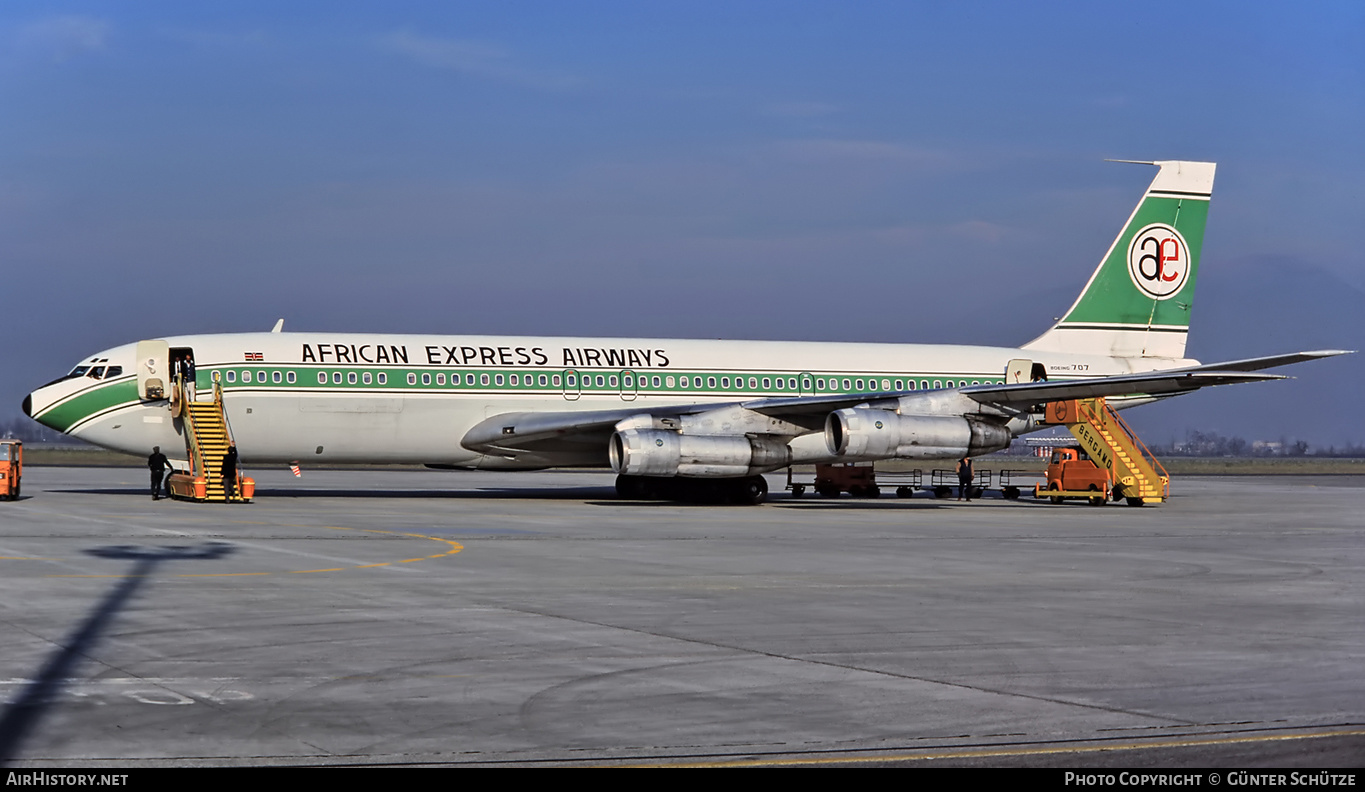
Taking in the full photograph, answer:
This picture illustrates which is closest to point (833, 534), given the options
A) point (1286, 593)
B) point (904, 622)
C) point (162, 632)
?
point (1286, 593)

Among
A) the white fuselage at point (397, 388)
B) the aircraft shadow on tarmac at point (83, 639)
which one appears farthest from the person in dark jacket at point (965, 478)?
the aircraft shadow on tarmac at point (83, 639)

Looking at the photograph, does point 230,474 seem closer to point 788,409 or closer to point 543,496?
point 543,496

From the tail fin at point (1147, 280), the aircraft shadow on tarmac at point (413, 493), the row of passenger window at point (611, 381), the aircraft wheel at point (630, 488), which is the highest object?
the tail fin at point (1147, 280)

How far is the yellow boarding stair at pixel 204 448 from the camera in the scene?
3359cm

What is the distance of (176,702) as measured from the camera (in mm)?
9453

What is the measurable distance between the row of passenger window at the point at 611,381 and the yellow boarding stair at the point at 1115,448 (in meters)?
3.00

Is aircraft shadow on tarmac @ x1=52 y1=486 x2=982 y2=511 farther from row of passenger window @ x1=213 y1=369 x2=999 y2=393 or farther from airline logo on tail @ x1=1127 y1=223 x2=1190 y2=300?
airline logo on tail @ x1=1127 y1=223 x2=1190 y2=300

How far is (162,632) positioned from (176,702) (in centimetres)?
344

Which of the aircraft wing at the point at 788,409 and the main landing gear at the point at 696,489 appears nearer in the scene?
the aircraft wing at the point at 788,409

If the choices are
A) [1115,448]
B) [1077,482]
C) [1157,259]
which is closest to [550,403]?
[1077,482]

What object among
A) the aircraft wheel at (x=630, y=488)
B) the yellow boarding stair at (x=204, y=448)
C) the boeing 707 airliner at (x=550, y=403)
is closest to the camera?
the yellow boarding stair at (x=204, y=448)

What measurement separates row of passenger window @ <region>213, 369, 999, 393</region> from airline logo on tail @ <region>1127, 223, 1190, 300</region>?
6.84m

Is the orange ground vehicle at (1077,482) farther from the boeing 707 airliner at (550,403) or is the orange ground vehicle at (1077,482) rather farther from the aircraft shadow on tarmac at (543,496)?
the aircraft shadow on tarmac at (543,496)

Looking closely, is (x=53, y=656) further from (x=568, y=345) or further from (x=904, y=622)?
(x=568, y=345)
